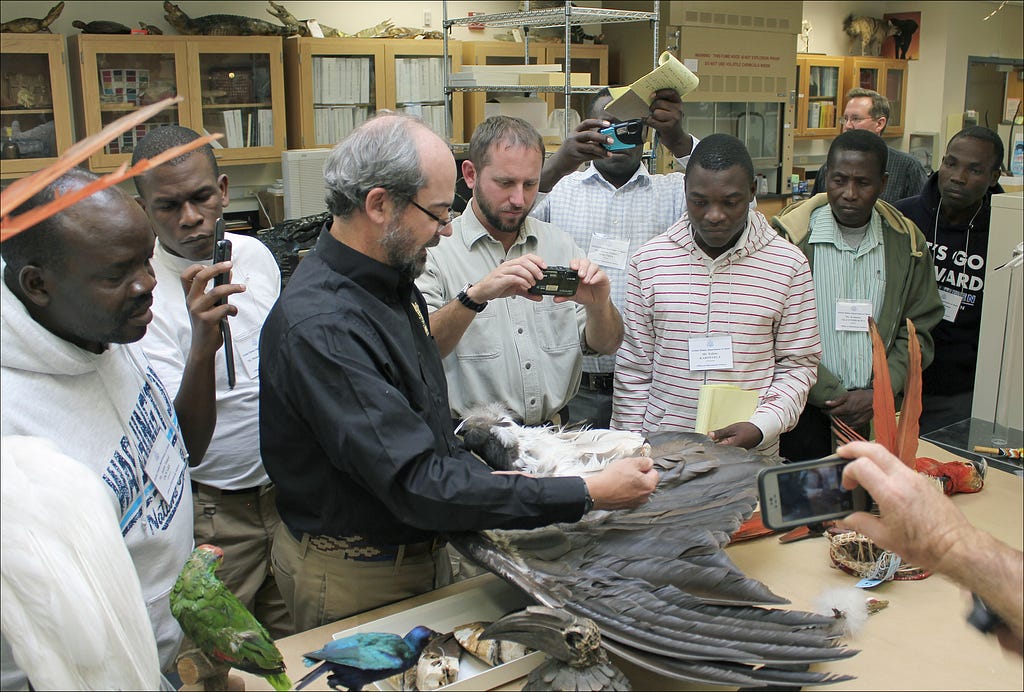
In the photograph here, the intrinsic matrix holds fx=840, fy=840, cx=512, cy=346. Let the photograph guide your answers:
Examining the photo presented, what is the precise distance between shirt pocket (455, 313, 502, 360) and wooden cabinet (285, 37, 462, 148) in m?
3.29

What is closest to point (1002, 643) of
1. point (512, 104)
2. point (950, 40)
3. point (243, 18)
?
point (512, 104)

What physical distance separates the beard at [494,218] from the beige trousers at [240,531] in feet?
2.92

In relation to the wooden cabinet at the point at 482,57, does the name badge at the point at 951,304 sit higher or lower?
lower

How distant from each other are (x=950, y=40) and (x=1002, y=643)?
331 inches

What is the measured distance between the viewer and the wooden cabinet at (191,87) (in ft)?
15.1

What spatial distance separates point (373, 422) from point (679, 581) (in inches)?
23.2

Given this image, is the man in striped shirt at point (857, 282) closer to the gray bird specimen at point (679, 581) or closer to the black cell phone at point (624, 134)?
the black cell phone at point (624, 134)

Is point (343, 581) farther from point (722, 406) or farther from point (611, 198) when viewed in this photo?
point (611, 198)

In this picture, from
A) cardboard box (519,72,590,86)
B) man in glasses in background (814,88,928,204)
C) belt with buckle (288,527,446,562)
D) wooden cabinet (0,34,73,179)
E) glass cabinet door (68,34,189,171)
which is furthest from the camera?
glass cabinet door (68,34,189,171)

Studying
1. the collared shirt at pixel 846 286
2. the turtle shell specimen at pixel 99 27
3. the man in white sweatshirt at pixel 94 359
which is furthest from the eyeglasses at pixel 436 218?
the turtle shell specimen at pixel 99 27

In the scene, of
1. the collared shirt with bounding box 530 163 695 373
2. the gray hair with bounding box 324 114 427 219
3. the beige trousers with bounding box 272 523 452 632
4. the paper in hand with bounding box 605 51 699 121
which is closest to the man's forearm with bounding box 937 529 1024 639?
the beige trousers with bounding box 272 523 452 632

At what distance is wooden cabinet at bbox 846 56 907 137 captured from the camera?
7.74m

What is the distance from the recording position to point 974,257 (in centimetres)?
288

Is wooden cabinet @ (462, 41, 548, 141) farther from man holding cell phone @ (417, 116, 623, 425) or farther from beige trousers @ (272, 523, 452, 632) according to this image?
beige trousers @ (272, 523, 452, 632)
